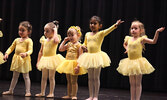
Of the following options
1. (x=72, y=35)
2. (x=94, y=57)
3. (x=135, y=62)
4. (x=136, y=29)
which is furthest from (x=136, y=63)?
(x=72, y=35)

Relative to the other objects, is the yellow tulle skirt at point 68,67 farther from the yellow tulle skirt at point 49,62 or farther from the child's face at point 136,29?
the child's face at point 136,29

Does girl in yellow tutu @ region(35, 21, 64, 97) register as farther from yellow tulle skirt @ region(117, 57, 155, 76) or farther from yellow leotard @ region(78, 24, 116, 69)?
yellow tulle skirt @ region(117, 57, 155, 76)

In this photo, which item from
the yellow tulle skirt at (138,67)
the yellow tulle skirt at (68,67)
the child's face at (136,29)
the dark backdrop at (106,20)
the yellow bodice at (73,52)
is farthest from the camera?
the dark backdrop at (106,20)

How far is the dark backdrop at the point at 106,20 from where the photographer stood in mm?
5418

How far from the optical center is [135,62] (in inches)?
130

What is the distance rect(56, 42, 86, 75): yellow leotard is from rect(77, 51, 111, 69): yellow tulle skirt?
0.61 ft

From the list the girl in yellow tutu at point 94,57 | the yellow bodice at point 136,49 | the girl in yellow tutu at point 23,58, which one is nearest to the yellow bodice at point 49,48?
the girl in yellow tutu at point 23,58

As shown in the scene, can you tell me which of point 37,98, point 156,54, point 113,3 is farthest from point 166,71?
point 37,98

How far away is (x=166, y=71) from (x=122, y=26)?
1328 mm

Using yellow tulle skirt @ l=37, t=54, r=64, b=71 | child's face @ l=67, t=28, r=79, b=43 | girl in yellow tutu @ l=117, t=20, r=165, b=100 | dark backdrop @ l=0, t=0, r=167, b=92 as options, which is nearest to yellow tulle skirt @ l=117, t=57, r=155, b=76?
girl in yellow tutu @ l=117, t=20, r=165, b=100

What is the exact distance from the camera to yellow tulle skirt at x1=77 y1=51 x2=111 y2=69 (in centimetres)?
344

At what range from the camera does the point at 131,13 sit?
5578 mm

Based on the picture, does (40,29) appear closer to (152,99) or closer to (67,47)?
(67,47)

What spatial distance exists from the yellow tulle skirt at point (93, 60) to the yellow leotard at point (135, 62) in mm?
254
